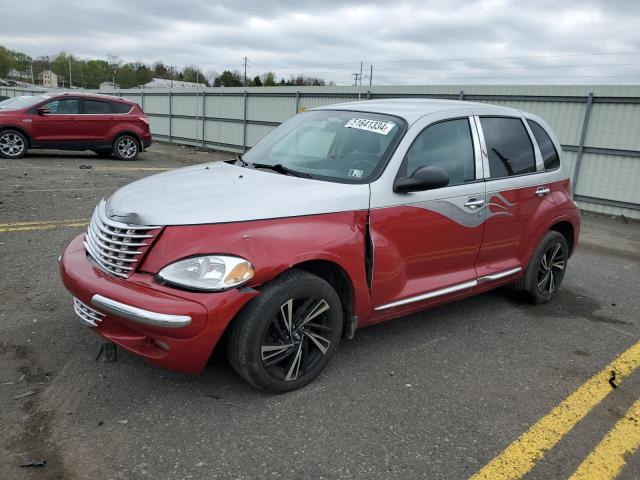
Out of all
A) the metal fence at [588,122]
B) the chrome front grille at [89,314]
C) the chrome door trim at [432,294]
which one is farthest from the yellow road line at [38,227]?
the metal fence at [588,122]

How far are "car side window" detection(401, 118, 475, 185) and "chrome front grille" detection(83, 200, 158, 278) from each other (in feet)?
5.77

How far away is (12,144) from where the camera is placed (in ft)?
43.3

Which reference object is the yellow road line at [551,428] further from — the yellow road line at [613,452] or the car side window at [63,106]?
the car side window at [63,106]

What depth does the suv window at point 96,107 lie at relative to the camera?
13750 millimetres

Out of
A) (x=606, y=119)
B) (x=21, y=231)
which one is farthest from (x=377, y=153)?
(x=606, y=119)

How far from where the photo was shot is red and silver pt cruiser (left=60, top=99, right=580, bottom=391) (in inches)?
110

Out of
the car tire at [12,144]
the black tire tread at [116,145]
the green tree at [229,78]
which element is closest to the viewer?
the car tire at [12,144]

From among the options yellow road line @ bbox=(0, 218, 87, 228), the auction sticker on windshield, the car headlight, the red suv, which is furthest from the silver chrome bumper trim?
the red suv

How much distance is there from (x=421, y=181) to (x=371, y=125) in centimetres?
68

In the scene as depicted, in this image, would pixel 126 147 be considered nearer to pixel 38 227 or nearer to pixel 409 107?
pixel 38 227

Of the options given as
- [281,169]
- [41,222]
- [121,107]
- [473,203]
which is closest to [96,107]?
[121,107]

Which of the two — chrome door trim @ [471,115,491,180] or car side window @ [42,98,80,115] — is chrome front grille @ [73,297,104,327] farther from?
car side window @ [42,98,80,115]

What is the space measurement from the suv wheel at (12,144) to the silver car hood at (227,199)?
11591mm

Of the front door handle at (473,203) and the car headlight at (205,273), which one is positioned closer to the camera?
the car headlight at (205,273)
